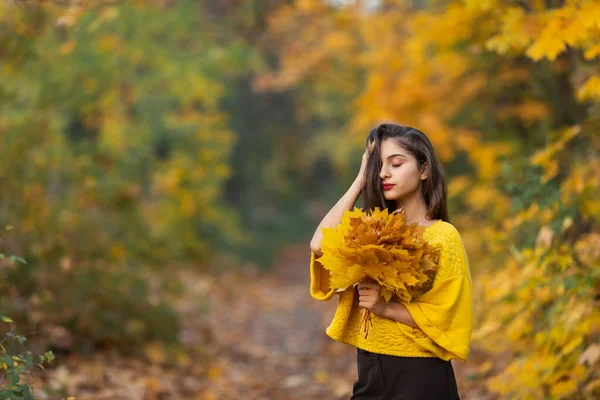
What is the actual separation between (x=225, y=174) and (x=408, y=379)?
10.6m

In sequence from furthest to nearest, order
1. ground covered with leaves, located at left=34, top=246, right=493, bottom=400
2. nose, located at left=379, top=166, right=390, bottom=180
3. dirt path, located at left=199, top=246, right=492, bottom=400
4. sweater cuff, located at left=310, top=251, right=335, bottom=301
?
dirt path, located at left=199, top=246, right=492, bottom=400
ground covered with leaves, located at left=34, top=246, right=493, bottom=400
sweater cuff, located at left=310, top=251, right=335, bottom=301
nose, located at left=379, top=166, right=390, bottom=180

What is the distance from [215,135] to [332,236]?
424 inches

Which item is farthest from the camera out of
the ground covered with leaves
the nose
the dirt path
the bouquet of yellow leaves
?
the dirt path

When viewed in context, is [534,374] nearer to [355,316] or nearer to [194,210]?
[355,316]

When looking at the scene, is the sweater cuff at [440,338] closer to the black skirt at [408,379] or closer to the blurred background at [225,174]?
the black skirt at [408,379]

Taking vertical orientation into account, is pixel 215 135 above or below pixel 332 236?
above

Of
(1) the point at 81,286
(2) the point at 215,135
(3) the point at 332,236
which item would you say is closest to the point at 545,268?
(3) the point at 332,236

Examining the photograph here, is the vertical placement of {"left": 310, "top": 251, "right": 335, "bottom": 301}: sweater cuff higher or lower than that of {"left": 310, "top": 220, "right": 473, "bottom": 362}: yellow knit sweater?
higher

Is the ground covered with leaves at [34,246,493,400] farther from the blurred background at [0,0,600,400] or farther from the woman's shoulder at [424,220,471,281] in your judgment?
the woman's shoulder at [424,220,471,281]

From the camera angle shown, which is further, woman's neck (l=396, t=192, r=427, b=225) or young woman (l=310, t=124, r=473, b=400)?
Answer: woman's neck (l=396, t=192, r=427, b=225)

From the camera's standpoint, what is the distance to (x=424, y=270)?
2525mm

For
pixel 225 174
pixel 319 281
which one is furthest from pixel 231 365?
pixel 225 174

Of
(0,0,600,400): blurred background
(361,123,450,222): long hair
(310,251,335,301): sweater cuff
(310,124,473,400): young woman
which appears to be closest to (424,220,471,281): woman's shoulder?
(310,124,473,400): young woman

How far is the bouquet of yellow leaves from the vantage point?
2.41m
